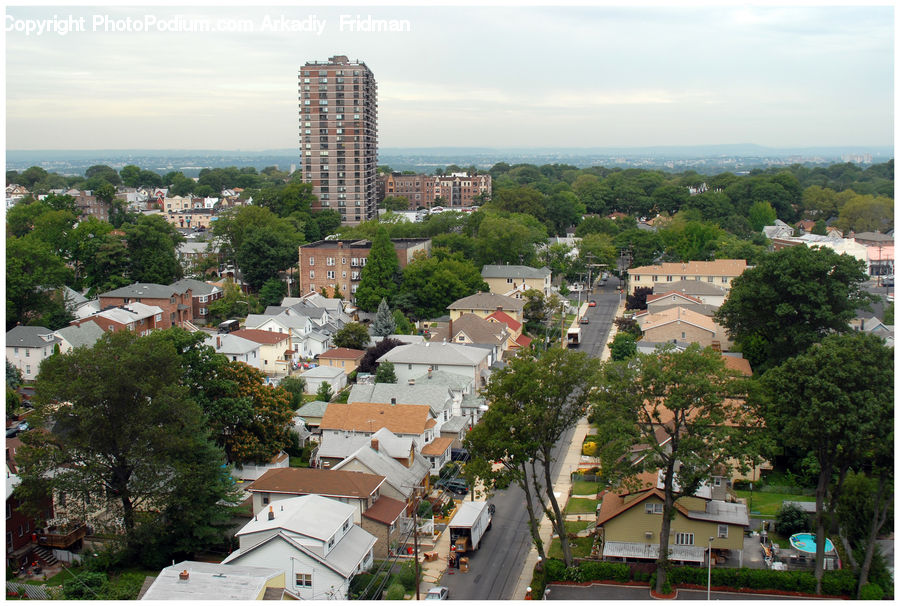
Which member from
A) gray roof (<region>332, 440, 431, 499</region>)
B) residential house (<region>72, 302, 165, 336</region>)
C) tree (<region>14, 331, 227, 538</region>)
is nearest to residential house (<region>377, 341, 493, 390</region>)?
gray roof (<region>332, 440, 431, 499</region>)

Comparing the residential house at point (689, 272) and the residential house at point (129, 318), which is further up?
the residential house at point (689, 272)

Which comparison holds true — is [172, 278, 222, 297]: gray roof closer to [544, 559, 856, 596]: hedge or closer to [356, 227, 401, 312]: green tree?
[356, 227, 401, 312]: green tree

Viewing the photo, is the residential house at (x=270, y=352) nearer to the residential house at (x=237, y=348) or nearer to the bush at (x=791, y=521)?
the residential house at (x=237, y=348)

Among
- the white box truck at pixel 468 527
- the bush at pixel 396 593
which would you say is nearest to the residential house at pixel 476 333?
the white box truck at pixel 468 527

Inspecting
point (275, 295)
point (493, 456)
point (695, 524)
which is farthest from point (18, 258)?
point (695, 524)

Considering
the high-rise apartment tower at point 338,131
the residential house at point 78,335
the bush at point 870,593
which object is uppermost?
the high-rise apartment tower at point 338,131

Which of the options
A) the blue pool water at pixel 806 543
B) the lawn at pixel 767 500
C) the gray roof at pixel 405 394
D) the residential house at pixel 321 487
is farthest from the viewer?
the gray roof at pixel 405 394

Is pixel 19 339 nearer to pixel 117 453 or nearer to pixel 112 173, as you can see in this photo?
pixel 117 453
